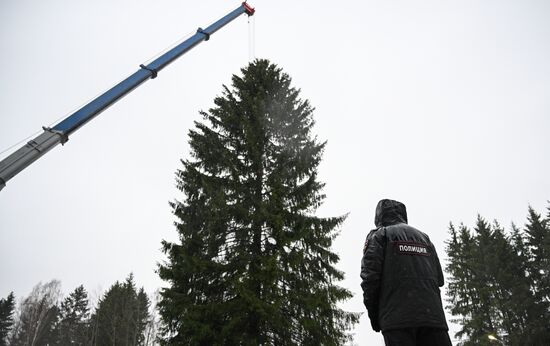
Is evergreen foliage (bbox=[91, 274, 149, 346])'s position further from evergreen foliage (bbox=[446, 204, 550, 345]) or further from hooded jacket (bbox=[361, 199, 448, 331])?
Result: hooded jacket (bbox=[361, 199, 448, 331])

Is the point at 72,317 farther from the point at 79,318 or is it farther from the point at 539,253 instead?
the point at 539,253

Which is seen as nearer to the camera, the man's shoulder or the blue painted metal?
the man's shoulder

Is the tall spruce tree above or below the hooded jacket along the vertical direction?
above

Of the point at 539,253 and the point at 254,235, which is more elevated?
the point at 539,253

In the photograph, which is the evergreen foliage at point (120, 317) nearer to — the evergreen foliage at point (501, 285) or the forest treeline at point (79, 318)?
the forest treeline at point (79, 318)

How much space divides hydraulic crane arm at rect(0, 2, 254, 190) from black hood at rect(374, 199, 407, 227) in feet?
27.1

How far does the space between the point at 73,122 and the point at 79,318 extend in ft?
160

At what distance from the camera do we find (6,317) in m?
43.0

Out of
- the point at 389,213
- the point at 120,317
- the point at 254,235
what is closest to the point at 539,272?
the point at 254,235

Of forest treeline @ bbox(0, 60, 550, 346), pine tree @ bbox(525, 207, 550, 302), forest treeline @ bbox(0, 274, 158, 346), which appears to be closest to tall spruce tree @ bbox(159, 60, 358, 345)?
forest treeline @ bbox(0, 60, 550, 346)

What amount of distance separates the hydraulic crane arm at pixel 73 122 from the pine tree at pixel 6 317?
4859cm

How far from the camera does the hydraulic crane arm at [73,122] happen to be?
7.46 metres

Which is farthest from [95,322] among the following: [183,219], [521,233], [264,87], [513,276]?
[521,233]

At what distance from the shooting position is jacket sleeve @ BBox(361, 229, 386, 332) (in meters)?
2.79
